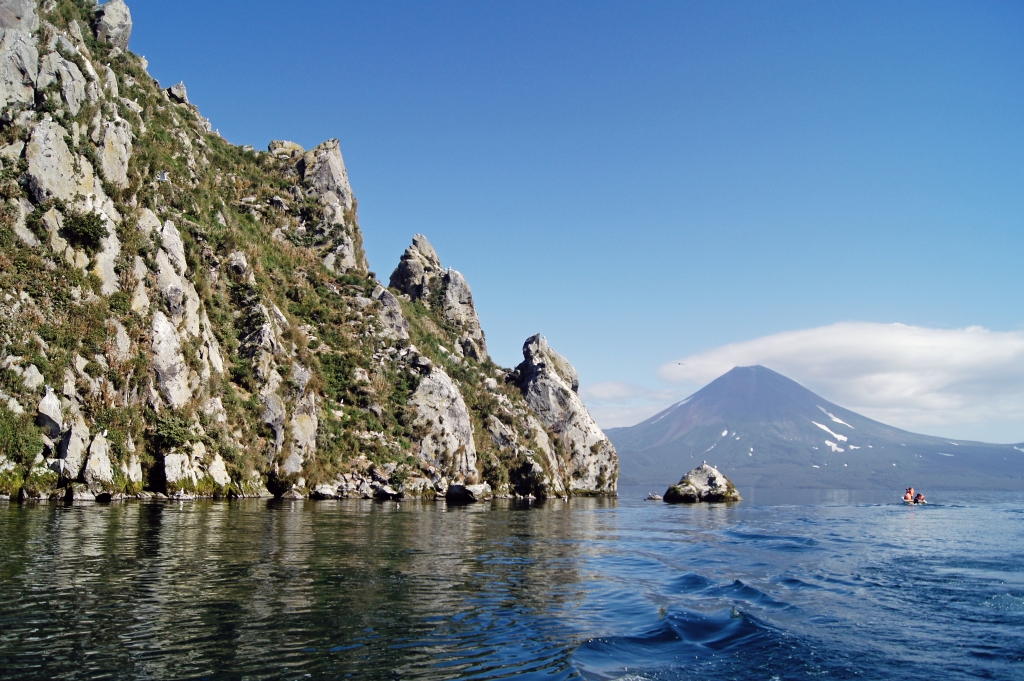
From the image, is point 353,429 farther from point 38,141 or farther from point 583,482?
point 583,482

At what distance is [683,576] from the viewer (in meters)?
19.1

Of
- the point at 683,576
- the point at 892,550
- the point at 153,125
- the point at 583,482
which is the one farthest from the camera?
the point at 583,482

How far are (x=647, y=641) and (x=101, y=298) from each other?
42759 millimetres

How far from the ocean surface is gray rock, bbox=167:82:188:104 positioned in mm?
78519

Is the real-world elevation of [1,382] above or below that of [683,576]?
above

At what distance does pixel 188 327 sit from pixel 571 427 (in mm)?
59341

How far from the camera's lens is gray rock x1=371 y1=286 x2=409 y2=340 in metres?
76.4

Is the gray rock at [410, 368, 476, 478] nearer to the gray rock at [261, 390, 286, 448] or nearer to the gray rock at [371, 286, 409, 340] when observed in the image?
the gray rock at [371, 286, 409, 340]

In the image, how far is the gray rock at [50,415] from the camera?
110 ft

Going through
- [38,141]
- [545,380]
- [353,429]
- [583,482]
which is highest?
[38,141]

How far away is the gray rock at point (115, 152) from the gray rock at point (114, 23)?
2779 centimetres


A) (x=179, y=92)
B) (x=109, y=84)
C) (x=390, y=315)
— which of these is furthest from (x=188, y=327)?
(x=179, y=92)

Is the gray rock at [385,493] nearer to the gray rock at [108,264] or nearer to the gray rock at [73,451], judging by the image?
the gray rock at [73,451]

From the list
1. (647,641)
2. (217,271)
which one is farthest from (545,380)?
(647,641)
